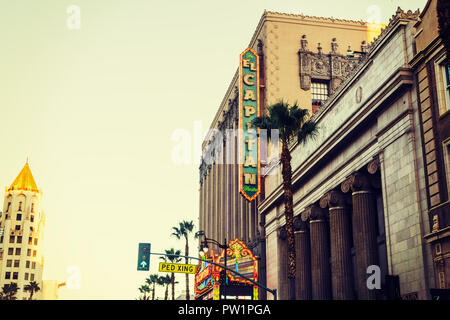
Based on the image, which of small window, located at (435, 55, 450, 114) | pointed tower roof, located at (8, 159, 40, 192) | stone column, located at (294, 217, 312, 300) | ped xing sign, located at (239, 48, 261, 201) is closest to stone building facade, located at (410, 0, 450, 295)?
small window, located at (435, 55, 450, 114)

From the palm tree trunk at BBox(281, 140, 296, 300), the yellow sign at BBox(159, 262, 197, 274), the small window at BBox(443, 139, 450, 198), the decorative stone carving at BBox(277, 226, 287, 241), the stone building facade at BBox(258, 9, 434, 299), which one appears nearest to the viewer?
the small window at BBox(443, 139, 450, 198)

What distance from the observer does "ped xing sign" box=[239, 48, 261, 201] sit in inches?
2382

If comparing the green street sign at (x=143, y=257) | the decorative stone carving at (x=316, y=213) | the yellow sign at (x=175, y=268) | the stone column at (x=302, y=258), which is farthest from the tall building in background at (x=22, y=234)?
the green street sign at (x=143, y=257)

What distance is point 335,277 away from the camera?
37.5m

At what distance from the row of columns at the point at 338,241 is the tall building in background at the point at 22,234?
136 m

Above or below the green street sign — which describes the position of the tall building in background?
above

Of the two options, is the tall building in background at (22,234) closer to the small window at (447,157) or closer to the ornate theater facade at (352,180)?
the ornate theater facade at (352,180)

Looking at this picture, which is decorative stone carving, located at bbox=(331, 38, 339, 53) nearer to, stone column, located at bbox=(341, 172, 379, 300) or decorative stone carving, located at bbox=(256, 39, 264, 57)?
decorative stone carving, located at bbox=(256, 39, 264, 57)

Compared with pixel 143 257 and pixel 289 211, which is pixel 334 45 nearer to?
pixel 289 211

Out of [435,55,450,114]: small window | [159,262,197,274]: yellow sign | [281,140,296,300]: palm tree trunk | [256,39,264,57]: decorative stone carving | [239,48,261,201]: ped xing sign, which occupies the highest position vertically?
[256,39,264,57]: decorative stone carving

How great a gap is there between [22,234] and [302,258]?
144 m

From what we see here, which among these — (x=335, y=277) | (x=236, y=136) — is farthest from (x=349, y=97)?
(x=236, y=136)
